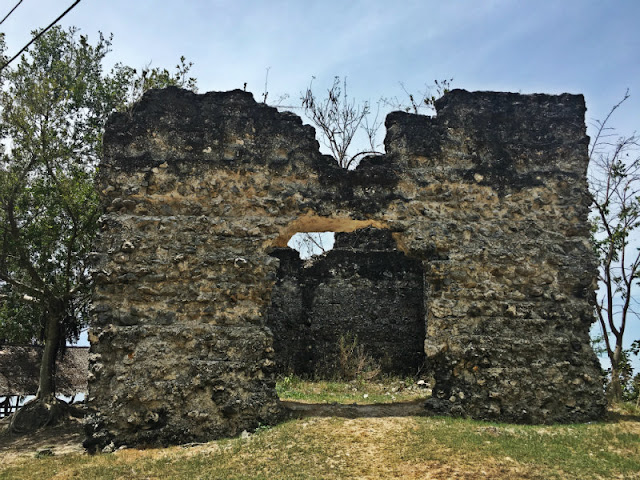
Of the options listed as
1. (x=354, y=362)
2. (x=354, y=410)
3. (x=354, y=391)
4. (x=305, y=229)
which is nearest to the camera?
(x=354, y=410)

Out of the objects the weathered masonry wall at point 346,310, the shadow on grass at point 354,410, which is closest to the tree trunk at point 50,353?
the weathered masonry wall at point 346,310

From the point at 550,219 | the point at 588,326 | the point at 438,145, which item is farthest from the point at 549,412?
the point at 438,145

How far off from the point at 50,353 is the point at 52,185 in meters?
3.35

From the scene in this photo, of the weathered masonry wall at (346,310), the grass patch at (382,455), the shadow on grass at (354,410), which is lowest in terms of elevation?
the grass patch at (382,455)

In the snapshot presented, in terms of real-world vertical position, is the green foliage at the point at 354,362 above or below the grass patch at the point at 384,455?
above

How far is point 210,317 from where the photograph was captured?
666 centimetres

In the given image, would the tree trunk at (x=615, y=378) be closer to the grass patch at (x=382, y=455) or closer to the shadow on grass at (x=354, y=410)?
the grass patch at (x=382, y=455)

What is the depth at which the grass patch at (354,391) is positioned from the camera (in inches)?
337

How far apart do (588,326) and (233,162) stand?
5171 millimetres

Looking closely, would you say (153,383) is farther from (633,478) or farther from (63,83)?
(63,83)

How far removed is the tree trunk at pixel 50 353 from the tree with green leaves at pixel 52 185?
2cm

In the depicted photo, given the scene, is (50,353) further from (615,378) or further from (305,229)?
(615,378)

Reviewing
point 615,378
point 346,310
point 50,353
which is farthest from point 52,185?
point 615,378

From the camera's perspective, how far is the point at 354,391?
387 inches
